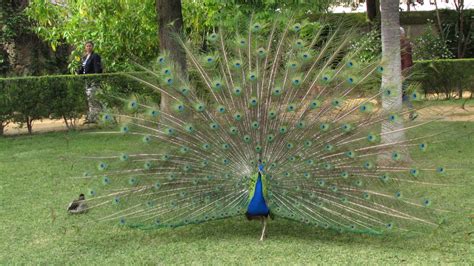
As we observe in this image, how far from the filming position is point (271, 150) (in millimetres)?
5195

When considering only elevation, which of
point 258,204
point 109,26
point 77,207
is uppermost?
point 109,26

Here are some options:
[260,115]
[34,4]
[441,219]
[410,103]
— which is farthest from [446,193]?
[34,4]

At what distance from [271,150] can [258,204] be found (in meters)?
0.47

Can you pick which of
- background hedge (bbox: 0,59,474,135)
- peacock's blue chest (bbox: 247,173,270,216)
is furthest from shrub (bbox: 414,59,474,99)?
peacock's blue chest (bbox: 247,173,270,216)

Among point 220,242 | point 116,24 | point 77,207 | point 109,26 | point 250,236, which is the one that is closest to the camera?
point 220,242

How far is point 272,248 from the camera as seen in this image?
5.16 metres

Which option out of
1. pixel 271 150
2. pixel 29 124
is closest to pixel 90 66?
pixel 29 124

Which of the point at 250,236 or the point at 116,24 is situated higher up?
the point at 116,24

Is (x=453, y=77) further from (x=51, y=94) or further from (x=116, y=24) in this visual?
(x=51, y=94)

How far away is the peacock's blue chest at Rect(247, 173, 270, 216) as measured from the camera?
16.7 feet

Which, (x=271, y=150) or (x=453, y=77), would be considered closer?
(x=271, y=150)

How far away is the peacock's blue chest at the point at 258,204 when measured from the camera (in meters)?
5.08

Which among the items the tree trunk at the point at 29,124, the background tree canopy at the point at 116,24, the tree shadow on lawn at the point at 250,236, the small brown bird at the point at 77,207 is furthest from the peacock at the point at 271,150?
the tree trunk at the point at 29,124

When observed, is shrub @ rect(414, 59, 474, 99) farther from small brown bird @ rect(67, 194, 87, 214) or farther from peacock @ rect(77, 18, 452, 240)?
small brown bird @ rect(67, 194, 87, 214)
